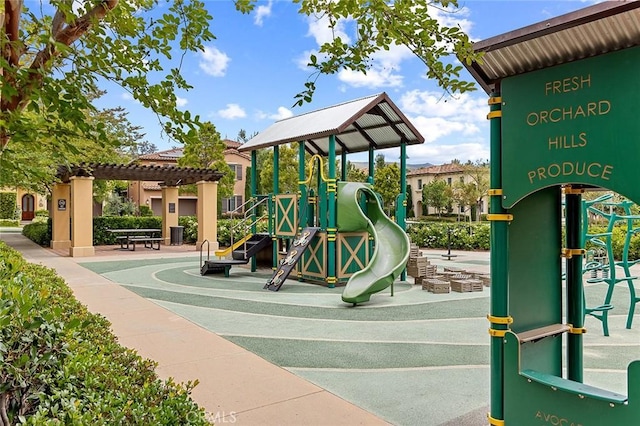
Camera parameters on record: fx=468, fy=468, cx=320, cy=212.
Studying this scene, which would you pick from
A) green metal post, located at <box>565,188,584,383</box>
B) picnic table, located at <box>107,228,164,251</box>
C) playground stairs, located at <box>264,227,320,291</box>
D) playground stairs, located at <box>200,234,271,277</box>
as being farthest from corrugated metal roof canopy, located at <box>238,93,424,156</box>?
picnic table, located at <box>107,228,164,251</box>

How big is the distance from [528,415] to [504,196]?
141 centimetres

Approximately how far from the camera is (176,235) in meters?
23.2

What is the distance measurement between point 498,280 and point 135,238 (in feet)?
64.7

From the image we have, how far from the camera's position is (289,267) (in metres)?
10.4

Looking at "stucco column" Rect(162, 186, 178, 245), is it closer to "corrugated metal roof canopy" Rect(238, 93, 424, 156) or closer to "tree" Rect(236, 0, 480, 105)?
"corrugated metal roof canopy" Rect(238, 93, 424, 156)

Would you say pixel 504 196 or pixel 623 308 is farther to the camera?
pixel 623 308

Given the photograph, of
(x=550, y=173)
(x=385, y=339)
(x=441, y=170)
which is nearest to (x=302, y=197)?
(x=385, y=339)

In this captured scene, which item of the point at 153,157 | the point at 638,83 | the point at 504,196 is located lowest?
the point at 504,196

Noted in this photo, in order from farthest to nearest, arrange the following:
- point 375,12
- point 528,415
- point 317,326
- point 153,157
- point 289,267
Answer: point 153,157 < point 289,267 < point 317,326 < point 528,415 < point 375,12

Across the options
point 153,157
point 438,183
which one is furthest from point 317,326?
point 438,183

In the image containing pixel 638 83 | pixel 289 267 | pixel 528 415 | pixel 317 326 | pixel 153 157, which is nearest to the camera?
pixel 638 83

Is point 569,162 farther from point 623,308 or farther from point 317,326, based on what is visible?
point 623,308

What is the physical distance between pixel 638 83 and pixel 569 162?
529mm

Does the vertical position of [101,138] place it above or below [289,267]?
above
